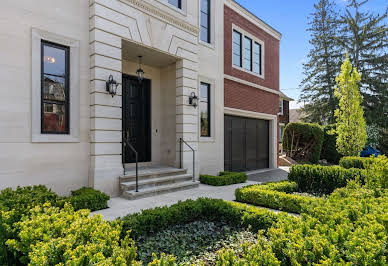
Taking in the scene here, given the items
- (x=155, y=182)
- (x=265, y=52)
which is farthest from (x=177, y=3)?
(x=265, y=52)

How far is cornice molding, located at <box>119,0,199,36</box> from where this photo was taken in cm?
668

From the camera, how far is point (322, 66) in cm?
2331

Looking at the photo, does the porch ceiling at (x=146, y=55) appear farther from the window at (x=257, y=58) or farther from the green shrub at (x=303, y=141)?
the green shrub at (x=303, y=141)

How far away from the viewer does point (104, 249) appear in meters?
1.84

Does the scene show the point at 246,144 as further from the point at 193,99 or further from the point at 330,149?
the point at 330,149

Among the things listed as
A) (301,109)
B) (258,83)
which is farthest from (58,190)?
(301,109)

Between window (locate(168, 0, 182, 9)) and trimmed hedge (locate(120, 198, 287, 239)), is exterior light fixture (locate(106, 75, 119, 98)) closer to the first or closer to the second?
trimmed hedge (locate(120, 198, 287, 239))

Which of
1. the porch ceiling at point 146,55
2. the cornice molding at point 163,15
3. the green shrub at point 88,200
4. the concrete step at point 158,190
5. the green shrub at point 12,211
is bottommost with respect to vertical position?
the concrete step at point 158,190

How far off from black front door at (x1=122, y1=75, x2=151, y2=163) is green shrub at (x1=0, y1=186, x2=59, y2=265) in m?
4.08

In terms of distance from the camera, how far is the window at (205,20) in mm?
9430

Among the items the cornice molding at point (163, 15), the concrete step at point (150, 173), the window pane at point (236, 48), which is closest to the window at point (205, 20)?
the cornice molding at point (163, 15)

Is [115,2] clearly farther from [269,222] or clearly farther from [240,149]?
[240,149]

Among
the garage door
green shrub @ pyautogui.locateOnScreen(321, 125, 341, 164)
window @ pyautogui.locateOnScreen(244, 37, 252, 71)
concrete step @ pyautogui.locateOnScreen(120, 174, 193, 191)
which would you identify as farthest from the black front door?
green shrub @ pyautogui.locateOnScreen(321, 125, 341, 164)

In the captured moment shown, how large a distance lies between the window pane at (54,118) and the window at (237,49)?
26.2 ft
